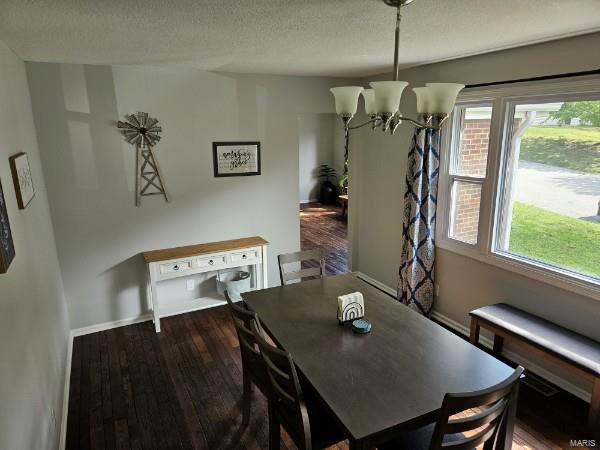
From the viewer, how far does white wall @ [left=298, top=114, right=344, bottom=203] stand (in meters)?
9.30

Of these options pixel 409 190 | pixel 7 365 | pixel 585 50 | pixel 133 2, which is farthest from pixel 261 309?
pixel 585 50

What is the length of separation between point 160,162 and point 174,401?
2129 millimetres

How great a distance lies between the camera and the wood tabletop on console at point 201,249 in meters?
3.71

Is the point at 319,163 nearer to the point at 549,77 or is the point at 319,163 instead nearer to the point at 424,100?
the point at 549,77

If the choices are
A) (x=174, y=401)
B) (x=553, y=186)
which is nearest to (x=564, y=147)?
(x=553, y=186)

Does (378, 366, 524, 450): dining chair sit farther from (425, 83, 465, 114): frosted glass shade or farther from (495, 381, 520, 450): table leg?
(425, 83, 465, 114): frosted glass shade

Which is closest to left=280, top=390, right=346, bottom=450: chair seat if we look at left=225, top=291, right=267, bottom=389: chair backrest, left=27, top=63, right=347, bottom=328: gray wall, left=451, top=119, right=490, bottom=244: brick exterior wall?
left=225, top=291, right=267, bottom=389: chair backrest

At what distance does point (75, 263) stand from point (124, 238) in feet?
1.52

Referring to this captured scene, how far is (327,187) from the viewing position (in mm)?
9406

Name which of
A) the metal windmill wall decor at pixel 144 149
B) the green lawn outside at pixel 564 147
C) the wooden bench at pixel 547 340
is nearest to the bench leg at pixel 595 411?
the wooden bench at pixel 547 340

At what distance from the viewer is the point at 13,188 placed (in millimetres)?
2088

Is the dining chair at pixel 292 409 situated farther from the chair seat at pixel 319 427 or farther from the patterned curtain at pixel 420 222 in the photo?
the patterned curtain at pixel 420 222

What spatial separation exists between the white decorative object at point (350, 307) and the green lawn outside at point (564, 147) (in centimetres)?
182

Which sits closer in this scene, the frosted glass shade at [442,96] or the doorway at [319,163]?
the frosted glass shade at [442,96]
